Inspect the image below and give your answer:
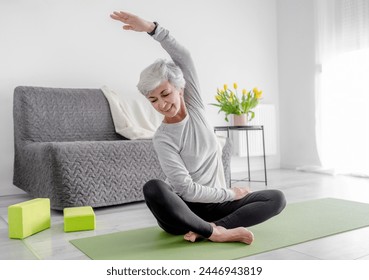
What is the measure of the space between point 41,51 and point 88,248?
2114 millimetres

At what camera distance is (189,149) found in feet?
5.23

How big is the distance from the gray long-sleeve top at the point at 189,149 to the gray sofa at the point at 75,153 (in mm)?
953

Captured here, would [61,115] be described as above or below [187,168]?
above

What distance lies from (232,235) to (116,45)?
2.47 m

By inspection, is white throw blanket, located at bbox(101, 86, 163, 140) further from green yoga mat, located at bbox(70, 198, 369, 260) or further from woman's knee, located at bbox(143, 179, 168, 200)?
woman's knee, located at bbox(143, 179, 168, 200)

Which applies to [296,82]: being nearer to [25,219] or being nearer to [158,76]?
[158,76]

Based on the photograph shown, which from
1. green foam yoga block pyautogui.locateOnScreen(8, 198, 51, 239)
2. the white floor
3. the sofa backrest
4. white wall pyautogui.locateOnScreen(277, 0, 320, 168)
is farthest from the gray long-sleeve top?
white wall pyautogui.locateOnScreen(277, 0, 320, 168)

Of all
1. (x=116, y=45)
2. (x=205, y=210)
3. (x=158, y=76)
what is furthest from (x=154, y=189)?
(x=116, y=45)

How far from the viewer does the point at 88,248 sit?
5.34 feet

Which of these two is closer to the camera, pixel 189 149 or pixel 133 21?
pixel 133 21

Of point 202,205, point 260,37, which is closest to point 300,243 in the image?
point 202,205

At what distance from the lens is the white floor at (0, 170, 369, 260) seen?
1.51m

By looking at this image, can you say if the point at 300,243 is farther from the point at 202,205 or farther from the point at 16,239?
the point at 16,239
